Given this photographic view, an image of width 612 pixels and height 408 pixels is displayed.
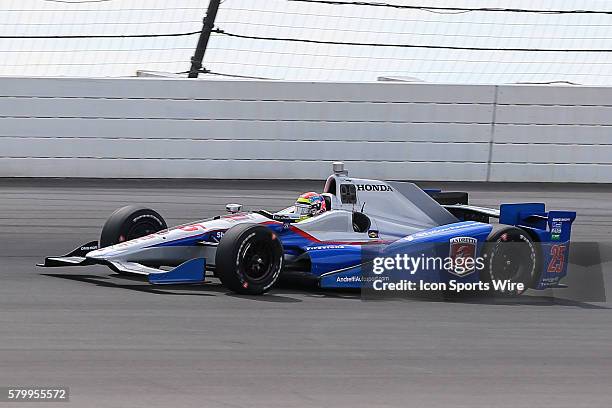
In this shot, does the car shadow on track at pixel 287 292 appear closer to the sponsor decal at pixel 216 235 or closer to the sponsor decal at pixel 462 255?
the sponsor decal at pixel 462 255

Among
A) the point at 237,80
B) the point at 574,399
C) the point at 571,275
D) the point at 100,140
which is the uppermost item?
the point at 237,80

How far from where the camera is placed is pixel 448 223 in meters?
9.93

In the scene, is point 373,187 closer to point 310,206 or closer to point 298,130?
point 310,206

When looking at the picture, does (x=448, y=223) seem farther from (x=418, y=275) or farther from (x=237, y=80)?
(x=237, y=80)

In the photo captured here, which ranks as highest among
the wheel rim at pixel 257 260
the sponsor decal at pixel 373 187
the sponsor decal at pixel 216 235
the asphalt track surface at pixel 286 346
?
the sponsor decal at pixel 373 187

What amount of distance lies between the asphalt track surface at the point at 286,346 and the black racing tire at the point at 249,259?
5.1 inches

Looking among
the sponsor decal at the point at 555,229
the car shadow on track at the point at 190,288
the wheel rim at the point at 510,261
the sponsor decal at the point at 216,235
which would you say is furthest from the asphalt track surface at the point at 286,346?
the sponsor decal at the point at 555,229

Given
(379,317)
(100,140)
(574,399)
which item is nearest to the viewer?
(574,399)

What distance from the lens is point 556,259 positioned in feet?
30.5

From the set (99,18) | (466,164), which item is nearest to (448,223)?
(466,164)

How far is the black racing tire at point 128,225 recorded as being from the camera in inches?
364

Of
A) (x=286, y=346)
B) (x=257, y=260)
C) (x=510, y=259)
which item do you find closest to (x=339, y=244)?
(x=257, y=260)

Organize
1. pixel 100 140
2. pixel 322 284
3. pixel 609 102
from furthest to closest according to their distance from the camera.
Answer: pixel 609 102 < pixel 100 140 < pixel 322 284

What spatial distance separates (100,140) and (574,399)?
33.5ft
